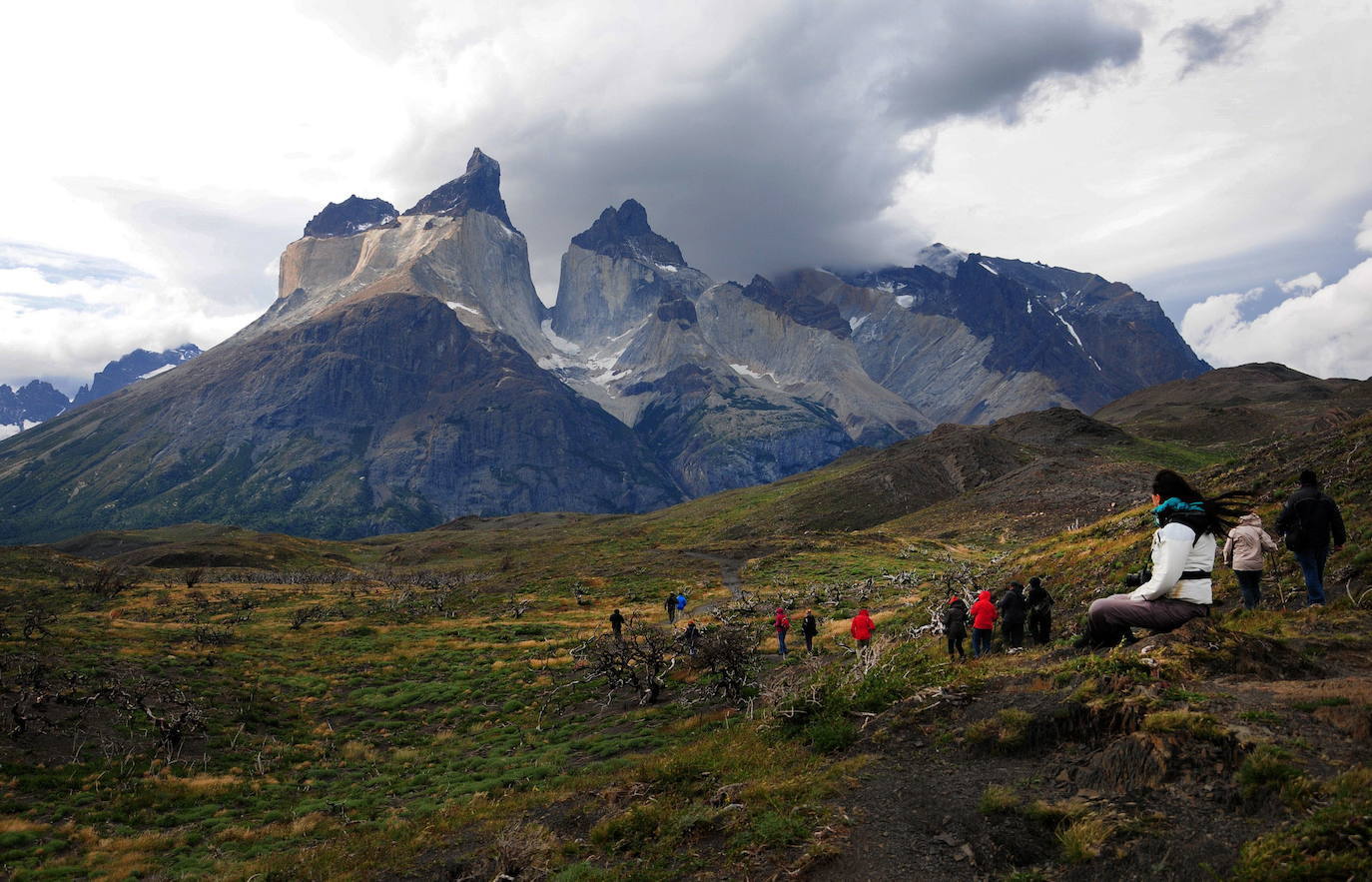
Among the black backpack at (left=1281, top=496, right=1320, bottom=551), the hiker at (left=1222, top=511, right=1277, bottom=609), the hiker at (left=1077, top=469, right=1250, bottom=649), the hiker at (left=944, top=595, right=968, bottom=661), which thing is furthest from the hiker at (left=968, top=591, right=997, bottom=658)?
the hiker at (left=1077, top=469, right=1250, bottom=649)

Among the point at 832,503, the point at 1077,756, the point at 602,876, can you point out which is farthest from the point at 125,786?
the point at 832,503

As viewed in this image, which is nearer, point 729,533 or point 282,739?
point 282,739

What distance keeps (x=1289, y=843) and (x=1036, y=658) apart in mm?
8616

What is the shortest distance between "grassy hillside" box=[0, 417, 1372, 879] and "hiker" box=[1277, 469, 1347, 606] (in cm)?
→ 66

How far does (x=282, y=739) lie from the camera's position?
28.5 meters

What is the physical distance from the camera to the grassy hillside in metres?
8.49

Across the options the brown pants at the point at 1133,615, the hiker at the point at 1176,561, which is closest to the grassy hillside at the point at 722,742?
the brown pants at the point at 1133,615

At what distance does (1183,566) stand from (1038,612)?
30.9ft

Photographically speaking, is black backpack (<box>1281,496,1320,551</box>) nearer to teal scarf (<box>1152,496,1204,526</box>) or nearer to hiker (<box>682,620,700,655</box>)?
teal scarf (<box>1152,496,1204,526</box>)

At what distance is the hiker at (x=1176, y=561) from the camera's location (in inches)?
403

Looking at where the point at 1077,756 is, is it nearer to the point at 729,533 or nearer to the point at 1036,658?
the point at 1036,658

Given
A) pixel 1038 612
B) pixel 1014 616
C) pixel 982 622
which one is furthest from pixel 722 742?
pixel 1038 612

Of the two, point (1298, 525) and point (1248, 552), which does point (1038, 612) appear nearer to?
point (1248, 552)

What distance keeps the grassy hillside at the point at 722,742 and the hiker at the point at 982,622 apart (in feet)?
3.97
